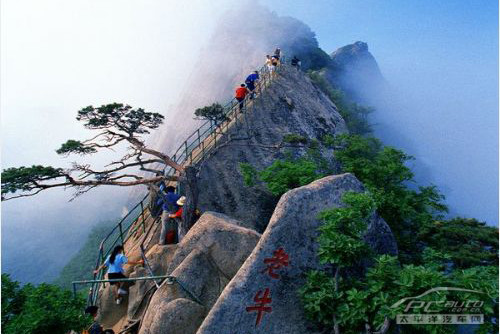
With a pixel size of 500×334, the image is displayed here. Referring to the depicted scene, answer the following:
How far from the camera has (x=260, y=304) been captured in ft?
19.1

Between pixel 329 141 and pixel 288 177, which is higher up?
pixel 329 141

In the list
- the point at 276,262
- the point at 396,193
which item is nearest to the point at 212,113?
the point at 396,193

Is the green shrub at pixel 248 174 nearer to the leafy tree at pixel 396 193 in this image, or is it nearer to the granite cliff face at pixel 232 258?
the granite cliff face at pixel 232 258

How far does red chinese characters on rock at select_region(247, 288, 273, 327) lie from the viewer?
5.75 m

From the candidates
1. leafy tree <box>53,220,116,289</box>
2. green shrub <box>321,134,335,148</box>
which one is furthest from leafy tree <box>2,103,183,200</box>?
leafy tree <box>53,220,116,289</box>

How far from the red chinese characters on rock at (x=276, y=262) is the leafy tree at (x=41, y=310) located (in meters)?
3.28

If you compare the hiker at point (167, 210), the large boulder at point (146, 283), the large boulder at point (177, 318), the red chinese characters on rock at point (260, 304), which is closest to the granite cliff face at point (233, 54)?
the hiker at point (167, 210)

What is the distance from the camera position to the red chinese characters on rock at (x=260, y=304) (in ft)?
18.9

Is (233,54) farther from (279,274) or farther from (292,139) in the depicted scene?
(279,274)

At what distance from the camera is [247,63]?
167 feet

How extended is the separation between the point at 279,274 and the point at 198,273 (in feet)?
9.19

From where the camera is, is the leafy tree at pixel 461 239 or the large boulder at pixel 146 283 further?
the leafy tree at pixel 461 239

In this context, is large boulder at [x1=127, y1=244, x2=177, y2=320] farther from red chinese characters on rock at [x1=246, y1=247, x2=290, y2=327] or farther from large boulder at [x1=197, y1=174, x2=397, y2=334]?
red chinese characters on rock at [x1=246, y1=247, x2=290, y2=327]

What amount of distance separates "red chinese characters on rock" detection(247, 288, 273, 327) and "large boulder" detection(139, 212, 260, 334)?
2.10 metres
